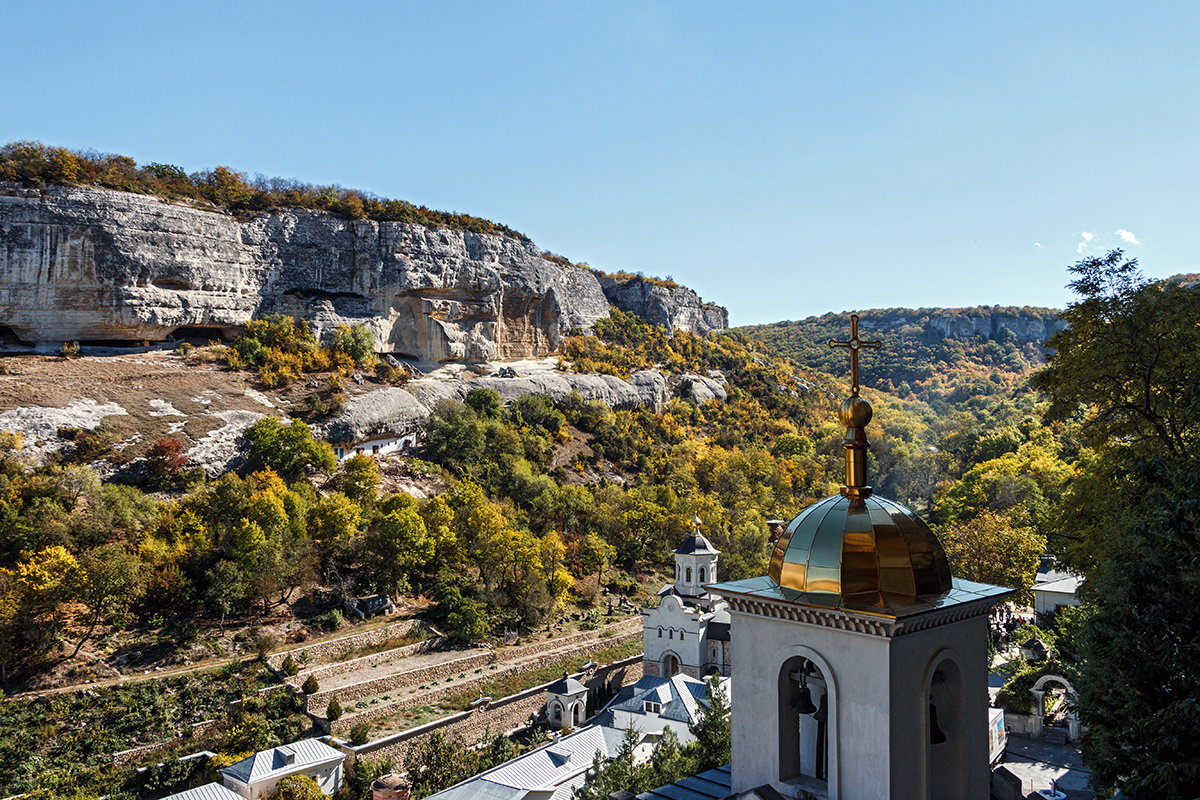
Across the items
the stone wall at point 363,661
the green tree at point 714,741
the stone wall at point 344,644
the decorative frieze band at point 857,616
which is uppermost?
the decorative frieze band at point 857,616

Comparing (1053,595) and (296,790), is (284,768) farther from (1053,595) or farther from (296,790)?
(1053,595)

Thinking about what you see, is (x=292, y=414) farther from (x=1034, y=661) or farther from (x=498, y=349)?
(x=1034, y=661)

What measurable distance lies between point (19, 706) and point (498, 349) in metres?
33.3

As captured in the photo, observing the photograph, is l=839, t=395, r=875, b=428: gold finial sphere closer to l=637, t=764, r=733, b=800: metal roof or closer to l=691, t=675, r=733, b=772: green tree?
l=637, t=764, r=733, b=800: metal roof

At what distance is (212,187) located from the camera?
39562 mm

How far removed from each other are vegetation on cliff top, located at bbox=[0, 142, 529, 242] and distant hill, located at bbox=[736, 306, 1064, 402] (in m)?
59.3

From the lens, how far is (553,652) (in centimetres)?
2397

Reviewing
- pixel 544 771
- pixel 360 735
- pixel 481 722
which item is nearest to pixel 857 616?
pixel 544 771

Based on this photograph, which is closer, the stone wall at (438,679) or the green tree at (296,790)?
the green tree at (296,790)

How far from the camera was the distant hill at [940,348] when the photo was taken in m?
90.1

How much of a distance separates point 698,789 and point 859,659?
1.98m

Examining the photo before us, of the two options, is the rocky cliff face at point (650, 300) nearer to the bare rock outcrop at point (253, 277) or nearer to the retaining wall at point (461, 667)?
the bare rock outcrop at point (253, 277)

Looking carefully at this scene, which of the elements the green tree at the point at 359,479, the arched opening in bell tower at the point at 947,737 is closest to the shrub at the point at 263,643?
the green tree at the point at 359,479

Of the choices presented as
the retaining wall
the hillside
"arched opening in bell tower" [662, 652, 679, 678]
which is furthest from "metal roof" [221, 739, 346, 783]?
the hillside
